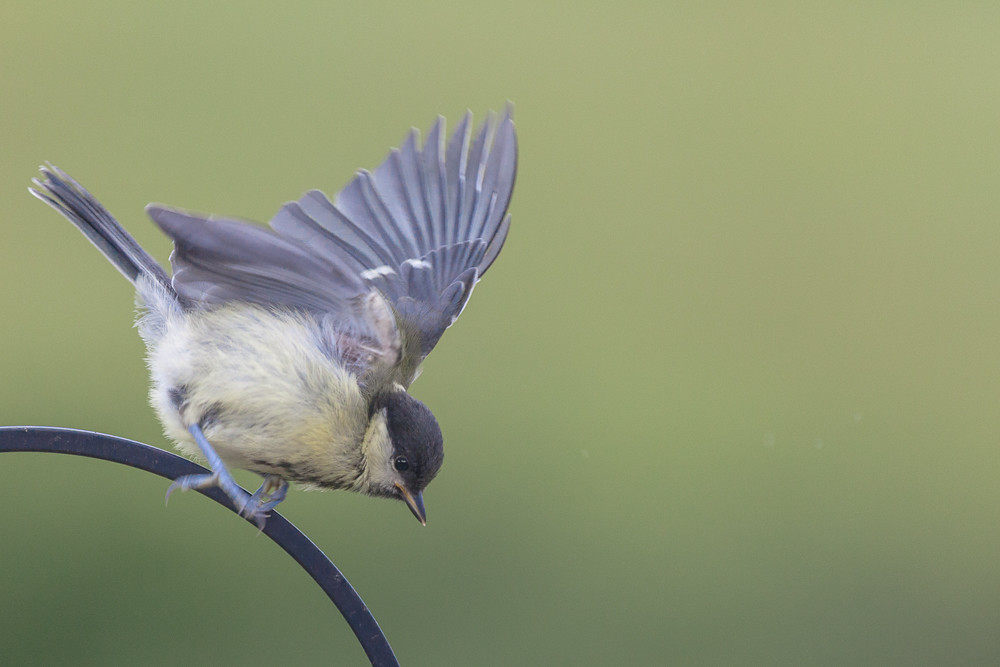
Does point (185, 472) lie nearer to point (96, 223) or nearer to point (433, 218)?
point (96, 223)

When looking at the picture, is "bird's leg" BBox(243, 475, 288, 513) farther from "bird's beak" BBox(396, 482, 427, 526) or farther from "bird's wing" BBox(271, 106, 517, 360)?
"bird's wing" BBox(271, 106, 517, 360)

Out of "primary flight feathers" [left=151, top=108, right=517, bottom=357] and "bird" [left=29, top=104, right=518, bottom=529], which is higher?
"primary flight feathers" [left=151, top=108, right=517, bottom=357]

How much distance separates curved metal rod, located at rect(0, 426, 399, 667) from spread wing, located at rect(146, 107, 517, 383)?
0.32m

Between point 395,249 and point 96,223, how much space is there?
20.2 inches

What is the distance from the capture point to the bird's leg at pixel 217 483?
1.50 meters

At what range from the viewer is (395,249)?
197 cm

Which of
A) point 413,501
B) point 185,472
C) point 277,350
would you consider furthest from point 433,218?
point 185,472

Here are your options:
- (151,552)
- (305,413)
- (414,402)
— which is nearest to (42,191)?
(305,413)

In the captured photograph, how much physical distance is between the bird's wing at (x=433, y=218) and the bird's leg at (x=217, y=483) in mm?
418

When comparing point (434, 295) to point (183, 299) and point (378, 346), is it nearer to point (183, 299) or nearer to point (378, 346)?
point (378, 346)

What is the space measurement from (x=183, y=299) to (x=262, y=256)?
281mm

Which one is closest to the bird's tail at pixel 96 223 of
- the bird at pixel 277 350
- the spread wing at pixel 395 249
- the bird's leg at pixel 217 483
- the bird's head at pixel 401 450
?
the bird at pixel 277 350

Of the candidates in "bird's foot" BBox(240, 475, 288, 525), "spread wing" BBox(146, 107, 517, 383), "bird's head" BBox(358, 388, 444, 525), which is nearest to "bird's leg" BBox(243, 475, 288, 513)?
"bird's foot" BBox(240, 475, 288, 525)

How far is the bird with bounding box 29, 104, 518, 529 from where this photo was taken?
1.58 m
